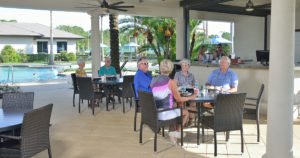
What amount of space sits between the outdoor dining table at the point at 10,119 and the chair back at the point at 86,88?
302 centimetres

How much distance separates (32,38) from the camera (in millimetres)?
24484

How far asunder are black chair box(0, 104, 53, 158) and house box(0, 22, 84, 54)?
2149cm

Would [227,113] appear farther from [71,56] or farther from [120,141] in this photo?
[71,56]

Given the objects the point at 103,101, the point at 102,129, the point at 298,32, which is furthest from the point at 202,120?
the point at 298,32

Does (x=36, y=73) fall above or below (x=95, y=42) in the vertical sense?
below

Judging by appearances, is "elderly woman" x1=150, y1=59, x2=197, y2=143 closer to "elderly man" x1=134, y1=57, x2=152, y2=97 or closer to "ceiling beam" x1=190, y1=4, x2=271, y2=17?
"elderly man" x1=134, y1=57, x2=152, y2=97

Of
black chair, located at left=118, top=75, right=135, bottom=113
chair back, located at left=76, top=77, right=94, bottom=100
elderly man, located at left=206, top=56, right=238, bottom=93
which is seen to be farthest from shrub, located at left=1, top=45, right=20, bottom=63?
elderly man, located at left=206, top=56, right=238, bottom=93

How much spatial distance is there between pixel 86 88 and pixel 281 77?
4.27m

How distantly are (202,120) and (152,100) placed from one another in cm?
79

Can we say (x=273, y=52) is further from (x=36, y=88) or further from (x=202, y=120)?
(x=36, y=88)

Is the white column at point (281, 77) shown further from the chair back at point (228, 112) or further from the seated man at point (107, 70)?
the seated man at point (107, 70)

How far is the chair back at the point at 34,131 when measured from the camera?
298 centimetres

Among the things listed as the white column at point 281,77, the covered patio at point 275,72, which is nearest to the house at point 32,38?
the covered patio at point 275,72

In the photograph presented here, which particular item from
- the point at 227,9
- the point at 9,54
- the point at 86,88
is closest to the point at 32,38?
the point at 9,54
